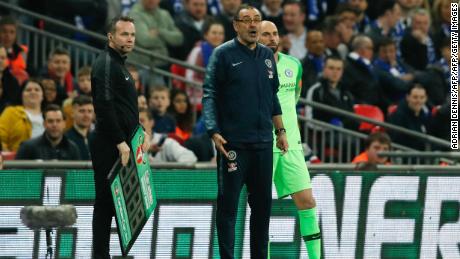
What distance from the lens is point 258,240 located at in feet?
40.2

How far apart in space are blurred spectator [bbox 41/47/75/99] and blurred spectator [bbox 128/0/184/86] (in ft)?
4.02

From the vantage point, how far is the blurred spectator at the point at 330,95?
18.7 m

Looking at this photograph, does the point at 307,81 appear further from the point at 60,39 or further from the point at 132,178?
the point at 132,178

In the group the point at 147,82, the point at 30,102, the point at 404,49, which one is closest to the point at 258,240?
the point at 30,102

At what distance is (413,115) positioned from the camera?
19.2m

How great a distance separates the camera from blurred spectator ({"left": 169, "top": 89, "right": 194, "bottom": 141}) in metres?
17.8

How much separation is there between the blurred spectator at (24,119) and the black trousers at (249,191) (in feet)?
15.9

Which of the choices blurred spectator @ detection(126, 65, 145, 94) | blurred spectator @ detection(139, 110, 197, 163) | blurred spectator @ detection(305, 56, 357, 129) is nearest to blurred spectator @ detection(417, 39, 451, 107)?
blurred spectator @ detection(305, 56, 357, 129)

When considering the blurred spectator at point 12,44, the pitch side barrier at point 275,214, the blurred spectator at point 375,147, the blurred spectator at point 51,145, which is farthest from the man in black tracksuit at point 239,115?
the blurred spectator at point 12,44

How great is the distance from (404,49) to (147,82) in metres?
4.83

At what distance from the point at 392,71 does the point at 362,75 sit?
3.33 feet

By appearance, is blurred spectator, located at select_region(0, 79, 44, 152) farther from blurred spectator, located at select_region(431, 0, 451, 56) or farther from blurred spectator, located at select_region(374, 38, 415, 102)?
blurred spectator, located at select_region(431, 0, 451, 56)

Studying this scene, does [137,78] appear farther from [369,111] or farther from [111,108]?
[111,108]

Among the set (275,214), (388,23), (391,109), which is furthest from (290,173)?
(388,23)
